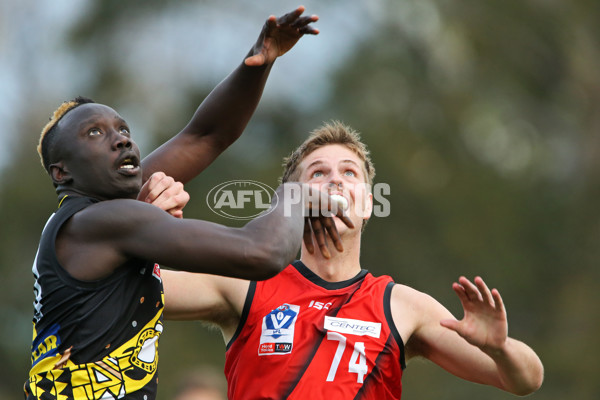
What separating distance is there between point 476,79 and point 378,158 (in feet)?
13.6

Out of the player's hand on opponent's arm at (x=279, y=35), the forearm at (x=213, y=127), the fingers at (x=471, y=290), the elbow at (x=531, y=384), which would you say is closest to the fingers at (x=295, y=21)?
the player's hand on opponent's arm at (x=279, y=35)

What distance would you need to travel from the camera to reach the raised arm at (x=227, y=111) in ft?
18.2

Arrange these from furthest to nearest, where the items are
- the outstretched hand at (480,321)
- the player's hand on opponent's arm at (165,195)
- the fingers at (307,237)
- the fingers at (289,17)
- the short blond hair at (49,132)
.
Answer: the fingers at (289,17)
the outstretched hand at (480,321)
the fingers at (307,237)
the player's hand on opponent's arm at (165,195)
the short blond hair at (49,132)

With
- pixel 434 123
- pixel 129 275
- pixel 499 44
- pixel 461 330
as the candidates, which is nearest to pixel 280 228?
pixel 129 275

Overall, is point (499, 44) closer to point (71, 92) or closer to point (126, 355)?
point (71, 92)

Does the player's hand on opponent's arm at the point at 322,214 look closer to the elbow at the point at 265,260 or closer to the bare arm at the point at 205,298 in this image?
the elbow at the point at 265,260

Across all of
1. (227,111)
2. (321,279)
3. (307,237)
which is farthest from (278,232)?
(321,279)

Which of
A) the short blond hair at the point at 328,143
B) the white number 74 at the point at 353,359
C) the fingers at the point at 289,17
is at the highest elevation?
the fingers at the point at 289,17

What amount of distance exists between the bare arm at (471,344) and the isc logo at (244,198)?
117 cm

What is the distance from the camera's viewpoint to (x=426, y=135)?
76.1 ft

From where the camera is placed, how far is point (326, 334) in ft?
19.1

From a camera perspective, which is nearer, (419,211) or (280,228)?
(280,228)

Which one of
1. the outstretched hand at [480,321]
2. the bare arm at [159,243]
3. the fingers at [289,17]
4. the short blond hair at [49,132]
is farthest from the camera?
the fingers at [289,17]

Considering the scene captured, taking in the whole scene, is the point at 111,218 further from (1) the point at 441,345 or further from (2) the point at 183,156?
(1) the point at 441,345
